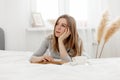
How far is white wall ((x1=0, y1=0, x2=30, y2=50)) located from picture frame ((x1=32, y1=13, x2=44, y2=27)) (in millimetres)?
91

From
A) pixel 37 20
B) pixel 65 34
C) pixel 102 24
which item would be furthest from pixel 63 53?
pixel 37 20

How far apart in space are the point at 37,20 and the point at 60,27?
1.19 metres

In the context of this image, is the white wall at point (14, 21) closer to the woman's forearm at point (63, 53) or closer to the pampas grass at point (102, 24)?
the pampas grass at point (102, 24)

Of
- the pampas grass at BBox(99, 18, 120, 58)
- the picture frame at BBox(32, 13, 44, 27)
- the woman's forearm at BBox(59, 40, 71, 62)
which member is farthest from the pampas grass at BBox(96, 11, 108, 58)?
the woman's forearm at BBox(59, 40, 71, 62)

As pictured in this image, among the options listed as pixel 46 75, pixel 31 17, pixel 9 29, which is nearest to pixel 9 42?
pixel 9 29

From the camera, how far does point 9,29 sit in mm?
3598

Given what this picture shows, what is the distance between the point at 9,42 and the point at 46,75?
2224 millimetres

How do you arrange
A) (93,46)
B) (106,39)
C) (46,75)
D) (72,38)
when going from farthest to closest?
(93,46), (106,39), (72,38), (46,75)

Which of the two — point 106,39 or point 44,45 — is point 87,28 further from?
point 44,45

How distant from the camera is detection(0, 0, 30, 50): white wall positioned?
3.57m

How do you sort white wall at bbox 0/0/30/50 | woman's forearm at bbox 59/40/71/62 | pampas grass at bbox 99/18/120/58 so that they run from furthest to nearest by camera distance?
white wall at bbox 0/0/30/50, pampas grass at bbox 99/18/120/58, woman's forearm at bbox 59/40/71/62

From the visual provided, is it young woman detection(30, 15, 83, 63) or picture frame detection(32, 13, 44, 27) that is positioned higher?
picture frame detection(32, 13, 44, 27)

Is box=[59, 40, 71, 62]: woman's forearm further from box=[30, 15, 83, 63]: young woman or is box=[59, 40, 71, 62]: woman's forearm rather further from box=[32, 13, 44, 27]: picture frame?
box=[32, 13, 44, 27]: picture frame

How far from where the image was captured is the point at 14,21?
11.8ft
